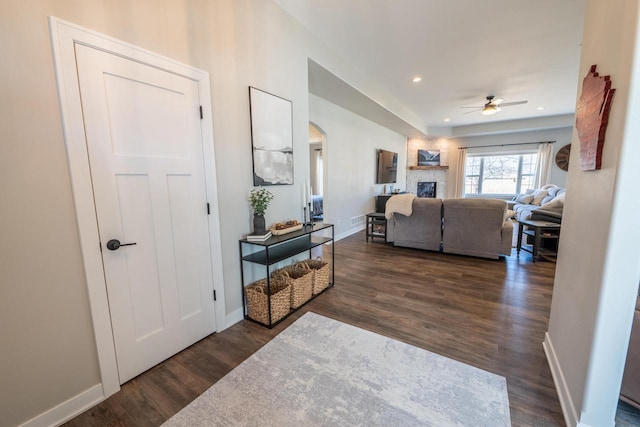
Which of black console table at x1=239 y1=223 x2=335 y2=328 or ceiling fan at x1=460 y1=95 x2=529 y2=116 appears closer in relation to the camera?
black console table at x1=239 y1=223 x2=335 y2=328

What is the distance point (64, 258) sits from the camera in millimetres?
1362

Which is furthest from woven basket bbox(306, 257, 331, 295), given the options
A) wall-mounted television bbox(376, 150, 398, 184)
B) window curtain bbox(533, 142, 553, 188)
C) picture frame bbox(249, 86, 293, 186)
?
window curtain bbox(533, 142, 553, 188)

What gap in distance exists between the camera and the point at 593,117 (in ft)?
4.27

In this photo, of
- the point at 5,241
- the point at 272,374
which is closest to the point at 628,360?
the point at 272,374

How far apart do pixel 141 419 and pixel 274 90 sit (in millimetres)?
2714

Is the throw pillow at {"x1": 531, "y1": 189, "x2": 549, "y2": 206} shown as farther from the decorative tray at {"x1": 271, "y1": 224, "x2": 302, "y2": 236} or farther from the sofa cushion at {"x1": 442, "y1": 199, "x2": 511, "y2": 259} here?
the decorative tray at {"x1": 271, "y1": 224, "x2": 302, "y2": 236}

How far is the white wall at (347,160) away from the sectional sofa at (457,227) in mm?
1207

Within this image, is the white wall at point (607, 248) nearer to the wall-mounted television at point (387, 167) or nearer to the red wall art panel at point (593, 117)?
the red wall art panel at point (593, 117)

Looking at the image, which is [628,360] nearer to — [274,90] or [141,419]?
[141,419]

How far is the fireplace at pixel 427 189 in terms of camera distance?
9141mm

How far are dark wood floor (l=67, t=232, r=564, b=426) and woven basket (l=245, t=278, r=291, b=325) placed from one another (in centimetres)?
9

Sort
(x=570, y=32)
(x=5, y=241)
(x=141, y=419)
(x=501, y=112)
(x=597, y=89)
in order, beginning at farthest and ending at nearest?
(x=501, y=112), (x=570, y=32), (x=141, y=419), (x=597, y=89), (x=5, y=241)

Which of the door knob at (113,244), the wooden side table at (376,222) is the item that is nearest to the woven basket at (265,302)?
the door knob at (113,244)

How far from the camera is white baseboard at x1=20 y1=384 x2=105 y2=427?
1311 millimetres
